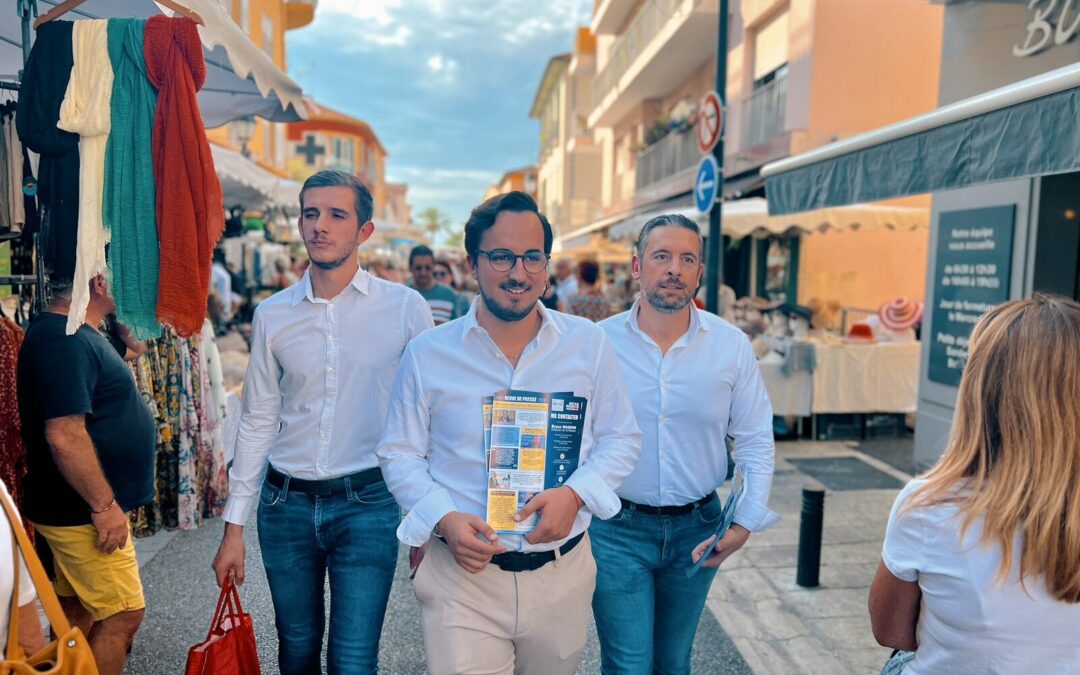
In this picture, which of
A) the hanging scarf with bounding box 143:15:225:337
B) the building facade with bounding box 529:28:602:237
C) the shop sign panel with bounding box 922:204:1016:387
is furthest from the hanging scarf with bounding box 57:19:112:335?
the building facade with bounding box 529:28:602:237

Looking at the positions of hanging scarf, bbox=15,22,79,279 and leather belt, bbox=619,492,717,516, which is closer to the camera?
hanging scarf, bbox=15,22,79,279

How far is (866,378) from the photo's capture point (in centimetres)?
826

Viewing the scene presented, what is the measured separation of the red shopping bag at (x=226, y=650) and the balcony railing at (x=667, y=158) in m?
14.2

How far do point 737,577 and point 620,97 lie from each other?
62.8 ft

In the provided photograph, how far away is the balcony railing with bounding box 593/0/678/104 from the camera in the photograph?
56.9 ft

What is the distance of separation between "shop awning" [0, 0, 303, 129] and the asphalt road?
2693 mm

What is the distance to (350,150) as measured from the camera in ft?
176

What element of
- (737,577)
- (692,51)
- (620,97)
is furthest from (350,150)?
(737,577)

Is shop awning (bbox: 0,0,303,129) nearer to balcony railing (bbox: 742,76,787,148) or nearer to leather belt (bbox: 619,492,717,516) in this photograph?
leather belt (bbox: 619,492,717,516)

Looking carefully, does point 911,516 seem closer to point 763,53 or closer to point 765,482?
point 765,482

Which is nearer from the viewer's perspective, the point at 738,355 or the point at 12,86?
the point at 738,355

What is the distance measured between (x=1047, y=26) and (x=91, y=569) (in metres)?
6.84

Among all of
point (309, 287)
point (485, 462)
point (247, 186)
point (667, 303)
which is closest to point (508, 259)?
point (485, 462)

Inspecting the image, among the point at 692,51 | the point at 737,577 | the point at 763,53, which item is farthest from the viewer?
the point at 692,51
